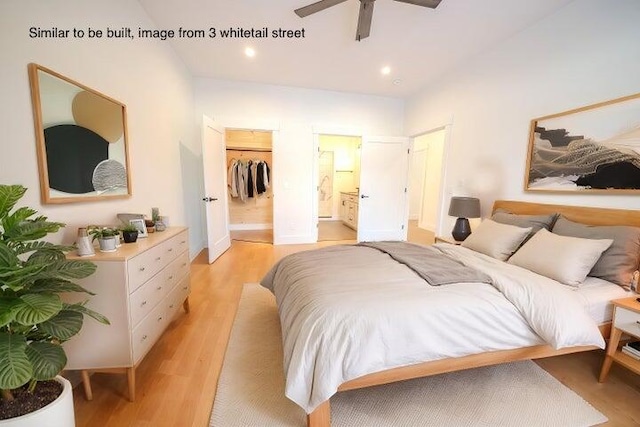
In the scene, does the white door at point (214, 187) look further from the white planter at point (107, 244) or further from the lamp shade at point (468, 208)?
the lamp shade at point (468, 208)

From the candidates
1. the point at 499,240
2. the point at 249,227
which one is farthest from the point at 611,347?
the point at 249,227

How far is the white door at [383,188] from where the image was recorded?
4426 mm

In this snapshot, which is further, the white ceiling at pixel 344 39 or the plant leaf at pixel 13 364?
the white ceiling at pixel 344 39

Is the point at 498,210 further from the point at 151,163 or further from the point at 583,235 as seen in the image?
the point at 151,163

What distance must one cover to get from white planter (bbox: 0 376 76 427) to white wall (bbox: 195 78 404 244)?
3493mm

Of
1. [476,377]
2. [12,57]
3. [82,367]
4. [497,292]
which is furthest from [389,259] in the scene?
[12,57]

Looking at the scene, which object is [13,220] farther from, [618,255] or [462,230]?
[462,230]

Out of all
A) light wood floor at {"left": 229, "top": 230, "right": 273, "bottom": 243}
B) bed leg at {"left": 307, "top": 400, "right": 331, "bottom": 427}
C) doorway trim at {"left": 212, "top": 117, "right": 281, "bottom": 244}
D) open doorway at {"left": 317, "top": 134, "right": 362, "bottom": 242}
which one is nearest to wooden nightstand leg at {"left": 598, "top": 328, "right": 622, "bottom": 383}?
bed leg at {"left": 307, "top": 400, "right": 331, "bottom": 427}

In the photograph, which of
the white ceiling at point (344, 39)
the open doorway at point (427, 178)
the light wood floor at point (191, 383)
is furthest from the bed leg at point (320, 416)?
the open doorway at point (427, 178)

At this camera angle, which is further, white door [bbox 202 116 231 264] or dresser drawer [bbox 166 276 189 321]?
white door [bbox 202 116 231 264]

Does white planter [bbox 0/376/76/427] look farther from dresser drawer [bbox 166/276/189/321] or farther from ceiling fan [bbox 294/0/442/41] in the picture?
ceiling fan [bbox 294/0/442/41]

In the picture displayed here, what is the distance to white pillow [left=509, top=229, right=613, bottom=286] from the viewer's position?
5.35 feet

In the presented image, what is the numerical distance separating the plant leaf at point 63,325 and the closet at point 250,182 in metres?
4.06

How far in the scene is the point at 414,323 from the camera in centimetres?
124
